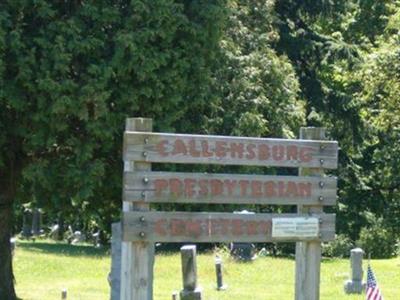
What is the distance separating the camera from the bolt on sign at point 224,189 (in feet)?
29.5

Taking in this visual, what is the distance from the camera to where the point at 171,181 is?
29.8ft

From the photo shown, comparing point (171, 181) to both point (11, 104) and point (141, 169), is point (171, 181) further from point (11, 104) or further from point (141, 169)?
point (11, 104)

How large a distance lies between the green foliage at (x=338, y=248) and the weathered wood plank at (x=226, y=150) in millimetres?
25120

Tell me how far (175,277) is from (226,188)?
1211cm

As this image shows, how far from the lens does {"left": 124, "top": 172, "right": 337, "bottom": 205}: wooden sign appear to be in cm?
898

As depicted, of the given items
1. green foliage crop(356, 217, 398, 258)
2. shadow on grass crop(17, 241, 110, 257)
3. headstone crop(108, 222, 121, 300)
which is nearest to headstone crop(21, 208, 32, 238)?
shadow on grass crop(17, 241, 110, 257)

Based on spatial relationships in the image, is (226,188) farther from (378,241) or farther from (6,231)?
(378,241)

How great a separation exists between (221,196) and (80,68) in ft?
18.8

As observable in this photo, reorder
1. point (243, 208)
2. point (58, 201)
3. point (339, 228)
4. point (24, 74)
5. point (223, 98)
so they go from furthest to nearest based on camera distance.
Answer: point (339, 228)
point (243, 208)
point (223, 98)
point (58, 201)
point (24, 74)

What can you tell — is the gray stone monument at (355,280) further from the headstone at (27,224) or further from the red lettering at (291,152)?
the headstone at (27,224)

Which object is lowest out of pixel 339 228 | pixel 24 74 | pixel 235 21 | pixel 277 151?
pixel 339 228

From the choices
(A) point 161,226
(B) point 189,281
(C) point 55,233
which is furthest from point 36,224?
(A) point 161,226

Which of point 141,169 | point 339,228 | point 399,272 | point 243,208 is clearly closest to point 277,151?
point 141,169

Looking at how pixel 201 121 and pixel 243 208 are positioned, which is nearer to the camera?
pixel 201 121
